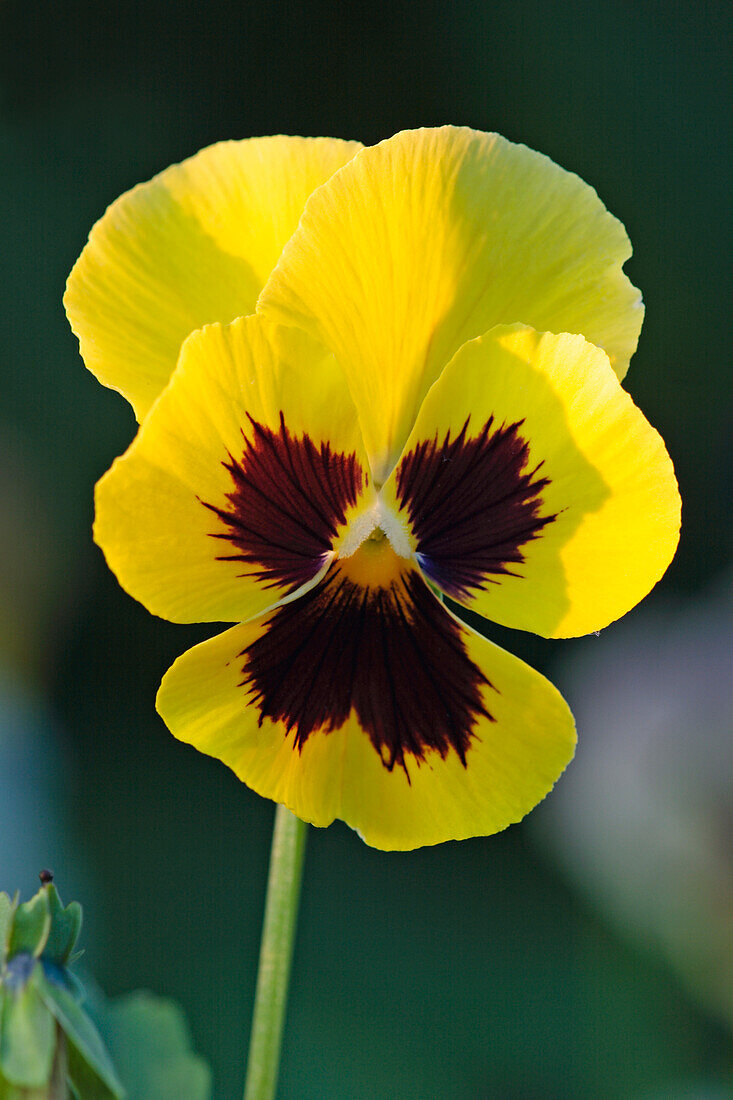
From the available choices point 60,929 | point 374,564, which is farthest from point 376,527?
point 60,929

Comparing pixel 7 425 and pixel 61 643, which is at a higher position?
pixel 7 425

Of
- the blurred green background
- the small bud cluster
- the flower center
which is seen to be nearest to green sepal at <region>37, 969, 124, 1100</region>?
the small bud cluster

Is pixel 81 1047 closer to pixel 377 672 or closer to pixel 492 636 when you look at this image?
pixel 377 672

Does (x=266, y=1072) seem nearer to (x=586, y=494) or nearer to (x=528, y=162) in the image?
(x=586, y=494)

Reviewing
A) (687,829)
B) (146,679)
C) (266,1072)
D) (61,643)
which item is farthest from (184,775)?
(266,1072)

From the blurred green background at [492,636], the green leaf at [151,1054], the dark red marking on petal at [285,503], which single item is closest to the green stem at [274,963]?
the green leaf at [151,1054]

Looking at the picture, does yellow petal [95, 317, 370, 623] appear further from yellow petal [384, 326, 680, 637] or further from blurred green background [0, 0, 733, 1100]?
blurred green background [0, 0, 733, 1100]

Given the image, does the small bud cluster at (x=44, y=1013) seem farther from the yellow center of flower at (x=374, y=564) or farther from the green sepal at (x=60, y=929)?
the yellow center of flower at (x=374, y=564)
